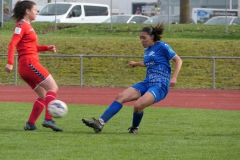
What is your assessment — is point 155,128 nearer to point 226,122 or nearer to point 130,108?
point 226,122

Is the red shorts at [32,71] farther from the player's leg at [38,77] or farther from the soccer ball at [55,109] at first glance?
the soccer ball at [55,109]

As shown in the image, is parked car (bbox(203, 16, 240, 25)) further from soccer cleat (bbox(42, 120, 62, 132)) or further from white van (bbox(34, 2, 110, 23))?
soccer cleat (bbox(42, 120, 62, 132))

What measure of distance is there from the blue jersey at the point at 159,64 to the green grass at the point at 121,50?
12.8 meters

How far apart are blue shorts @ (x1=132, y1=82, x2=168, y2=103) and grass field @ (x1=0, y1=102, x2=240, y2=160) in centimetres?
56

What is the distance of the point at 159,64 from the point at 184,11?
24071 millimetres

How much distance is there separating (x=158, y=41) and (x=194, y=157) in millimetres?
2816

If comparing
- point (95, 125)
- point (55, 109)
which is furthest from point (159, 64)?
point (55, 109)

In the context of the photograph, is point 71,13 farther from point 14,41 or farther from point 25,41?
point 14,41

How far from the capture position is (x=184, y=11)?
33938 millimetres

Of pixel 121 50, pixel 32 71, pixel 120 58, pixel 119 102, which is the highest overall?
pixel 32 71

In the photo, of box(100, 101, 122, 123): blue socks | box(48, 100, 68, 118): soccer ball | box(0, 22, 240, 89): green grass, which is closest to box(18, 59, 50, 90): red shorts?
box(48, 100, 68, 118): soccer ball

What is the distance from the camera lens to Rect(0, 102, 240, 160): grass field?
8133 mm

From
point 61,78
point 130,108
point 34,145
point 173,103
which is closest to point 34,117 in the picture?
point 34,145

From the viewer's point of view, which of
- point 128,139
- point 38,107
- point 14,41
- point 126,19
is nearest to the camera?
point 128,139
